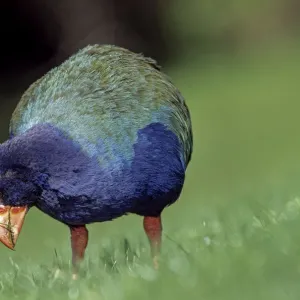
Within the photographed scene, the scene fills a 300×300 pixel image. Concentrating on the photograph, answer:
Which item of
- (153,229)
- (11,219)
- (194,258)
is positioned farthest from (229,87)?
(194,258)

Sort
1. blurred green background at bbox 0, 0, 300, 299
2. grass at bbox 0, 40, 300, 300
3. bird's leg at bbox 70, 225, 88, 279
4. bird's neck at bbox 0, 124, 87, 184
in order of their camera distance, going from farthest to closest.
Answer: blurred green background at bbox 0, 0, 300, 299 < bird's leg at bbox 70, 225, 88, 279 < bird's neck at bbox 0, 124, 87, 184 < grass at bbox 0, 40, 300, 300

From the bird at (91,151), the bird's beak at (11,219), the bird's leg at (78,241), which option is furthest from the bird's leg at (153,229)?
the bird's beak at (11,219)

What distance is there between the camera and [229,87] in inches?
624

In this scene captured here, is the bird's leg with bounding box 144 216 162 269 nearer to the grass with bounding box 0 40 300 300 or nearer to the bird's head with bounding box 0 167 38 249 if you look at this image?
the grass with bounding box 0 40 300 300

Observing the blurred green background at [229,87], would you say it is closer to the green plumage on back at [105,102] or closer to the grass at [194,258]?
the grass at [194,258]

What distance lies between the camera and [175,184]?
202 inches

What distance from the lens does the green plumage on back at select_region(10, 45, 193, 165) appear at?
4844mm

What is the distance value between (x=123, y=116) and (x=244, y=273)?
4.32ft

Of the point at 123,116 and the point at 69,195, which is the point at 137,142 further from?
the point at 69,195

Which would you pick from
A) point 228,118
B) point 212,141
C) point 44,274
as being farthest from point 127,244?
point 228,118

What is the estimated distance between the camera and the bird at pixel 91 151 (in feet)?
15.5

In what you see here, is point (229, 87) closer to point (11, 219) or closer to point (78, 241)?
point (78, 241)

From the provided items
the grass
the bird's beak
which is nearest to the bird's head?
the bird's beak

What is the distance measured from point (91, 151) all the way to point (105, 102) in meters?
0.34
